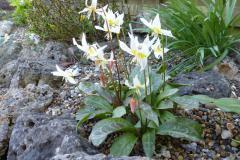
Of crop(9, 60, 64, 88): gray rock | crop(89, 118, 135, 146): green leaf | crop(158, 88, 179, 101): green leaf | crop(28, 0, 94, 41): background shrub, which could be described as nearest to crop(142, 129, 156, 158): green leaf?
crop(89, 118, 135, 146): green leaf

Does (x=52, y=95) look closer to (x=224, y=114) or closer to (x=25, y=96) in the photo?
(x=25, y=96)

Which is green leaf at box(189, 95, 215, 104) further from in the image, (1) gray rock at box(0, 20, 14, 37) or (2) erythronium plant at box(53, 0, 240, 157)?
(1) gray rock at box(0, 20, 14, 37)

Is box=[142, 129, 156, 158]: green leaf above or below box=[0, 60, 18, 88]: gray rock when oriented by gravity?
below

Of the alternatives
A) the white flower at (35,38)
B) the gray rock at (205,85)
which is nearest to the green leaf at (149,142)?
the gray rock at (205,85)

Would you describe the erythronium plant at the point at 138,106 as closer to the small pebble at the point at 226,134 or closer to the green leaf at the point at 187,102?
the green leaf at the point at 187,102

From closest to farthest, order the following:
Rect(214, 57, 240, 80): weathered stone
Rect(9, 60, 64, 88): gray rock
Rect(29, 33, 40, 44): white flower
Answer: Rect(214, 57, 240, 80): weathered stone → Rect(9, 60, 64, 88): gray rock → Rect(29, 33, 40, 44): white flower

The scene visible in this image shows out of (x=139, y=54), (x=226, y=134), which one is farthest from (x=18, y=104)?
(x=226, y=134)

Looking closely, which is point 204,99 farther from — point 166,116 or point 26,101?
point 26,101
